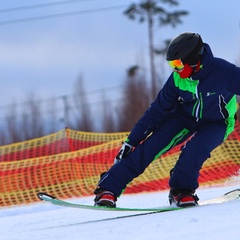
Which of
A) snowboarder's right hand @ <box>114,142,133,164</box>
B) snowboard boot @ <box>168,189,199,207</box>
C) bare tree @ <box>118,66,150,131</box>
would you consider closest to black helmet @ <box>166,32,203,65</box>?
snowboarder's right hand @ <box>114,142,133,164</box>

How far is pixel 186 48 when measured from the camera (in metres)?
4.35

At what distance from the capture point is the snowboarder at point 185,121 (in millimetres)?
4379

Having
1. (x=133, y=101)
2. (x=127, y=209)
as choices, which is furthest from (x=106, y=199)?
(x=133, y=101)

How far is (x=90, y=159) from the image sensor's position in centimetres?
941

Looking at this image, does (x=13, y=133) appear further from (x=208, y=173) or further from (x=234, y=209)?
(x=234, y=209)

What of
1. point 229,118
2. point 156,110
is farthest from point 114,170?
point 229,118

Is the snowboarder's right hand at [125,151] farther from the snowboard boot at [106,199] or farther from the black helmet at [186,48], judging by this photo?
the black helmet at [186,48]

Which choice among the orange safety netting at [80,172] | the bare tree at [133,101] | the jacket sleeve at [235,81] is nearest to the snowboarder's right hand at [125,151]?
the jacket sleeve at [235,81]

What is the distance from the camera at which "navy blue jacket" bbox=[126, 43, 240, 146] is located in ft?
14.4

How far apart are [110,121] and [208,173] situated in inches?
1066

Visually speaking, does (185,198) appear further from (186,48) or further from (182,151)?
(186,48)

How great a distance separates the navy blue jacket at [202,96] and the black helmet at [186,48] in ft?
0.22

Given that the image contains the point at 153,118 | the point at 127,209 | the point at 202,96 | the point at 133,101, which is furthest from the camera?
the point at 133,101

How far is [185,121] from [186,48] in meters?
0.60
